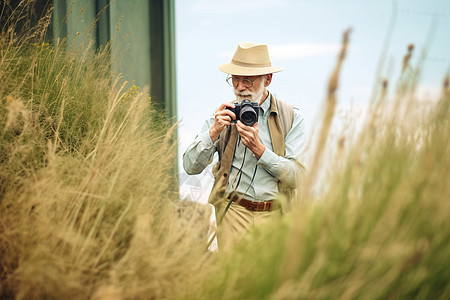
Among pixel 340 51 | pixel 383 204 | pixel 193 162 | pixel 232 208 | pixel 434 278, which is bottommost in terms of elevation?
pixel 232 208

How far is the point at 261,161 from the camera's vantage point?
77.5 inches

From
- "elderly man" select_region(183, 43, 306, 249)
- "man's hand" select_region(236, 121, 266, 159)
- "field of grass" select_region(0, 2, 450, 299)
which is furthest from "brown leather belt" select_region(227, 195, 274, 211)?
"field of grass" select_region(0, 2, 450, 299)

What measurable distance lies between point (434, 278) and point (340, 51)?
0.50m

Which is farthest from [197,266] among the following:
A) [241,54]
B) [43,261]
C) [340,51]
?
[241,54]

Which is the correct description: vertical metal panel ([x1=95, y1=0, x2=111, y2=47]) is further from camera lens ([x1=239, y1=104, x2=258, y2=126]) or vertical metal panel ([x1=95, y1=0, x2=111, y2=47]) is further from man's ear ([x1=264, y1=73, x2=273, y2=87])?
camera lens ([x1=239, y1=104, x2=258, y2=126])

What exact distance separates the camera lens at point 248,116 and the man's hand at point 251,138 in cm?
2

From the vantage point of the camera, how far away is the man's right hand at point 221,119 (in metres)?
2.00

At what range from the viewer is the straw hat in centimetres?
208

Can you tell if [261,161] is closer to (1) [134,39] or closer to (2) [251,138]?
(2) [251,138]

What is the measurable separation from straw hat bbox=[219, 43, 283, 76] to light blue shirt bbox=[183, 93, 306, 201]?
0.19 metres

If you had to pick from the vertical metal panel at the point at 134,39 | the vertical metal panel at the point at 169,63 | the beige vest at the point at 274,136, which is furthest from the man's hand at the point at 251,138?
the vertical metal panel at the point at 169,63

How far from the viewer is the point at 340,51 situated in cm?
70

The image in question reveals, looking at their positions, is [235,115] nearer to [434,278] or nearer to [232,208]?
[232,208]

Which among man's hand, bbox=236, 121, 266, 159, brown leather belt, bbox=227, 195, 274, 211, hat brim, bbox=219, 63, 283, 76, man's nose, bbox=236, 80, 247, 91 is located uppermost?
hat brim, bbox=219, 63, 283, 76
